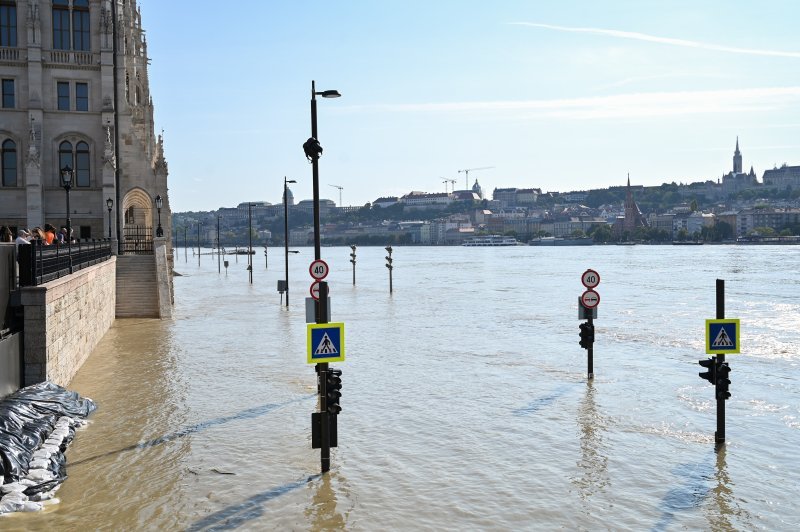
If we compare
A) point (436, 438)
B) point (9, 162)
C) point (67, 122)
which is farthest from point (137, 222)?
point (436, 438)

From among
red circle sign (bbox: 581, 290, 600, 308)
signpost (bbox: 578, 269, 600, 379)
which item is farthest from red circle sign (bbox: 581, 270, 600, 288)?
red circle sign (bbox: 581, 290, 600, 308)

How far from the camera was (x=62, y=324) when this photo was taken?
1848 centimetres

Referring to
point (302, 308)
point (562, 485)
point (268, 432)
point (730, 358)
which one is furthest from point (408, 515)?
point (302, 308)

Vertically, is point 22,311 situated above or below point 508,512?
above

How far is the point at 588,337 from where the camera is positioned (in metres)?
21.0

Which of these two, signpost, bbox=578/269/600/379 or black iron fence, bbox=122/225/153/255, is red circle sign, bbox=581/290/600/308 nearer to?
signpost, bbox=578/269/600/379

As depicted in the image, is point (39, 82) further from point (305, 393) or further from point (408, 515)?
point (408, 515)

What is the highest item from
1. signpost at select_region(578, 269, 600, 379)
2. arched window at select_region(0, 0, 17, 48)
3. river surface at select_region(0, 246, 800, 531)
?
arched window at select_region(0, 0, 17, 48)

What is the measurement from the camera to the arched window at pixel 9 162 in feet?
144

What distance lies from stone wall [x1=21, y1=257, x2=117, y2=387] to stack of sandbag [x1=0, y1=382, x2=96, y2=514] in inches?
24.1

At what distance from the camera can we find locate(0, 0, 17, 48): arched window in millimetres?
42844

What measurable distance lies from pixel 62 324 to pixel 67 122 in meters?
30.3

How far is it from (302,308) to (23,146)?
18.1m

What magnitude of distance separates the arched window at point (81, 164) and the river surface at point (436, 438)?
16.8m
